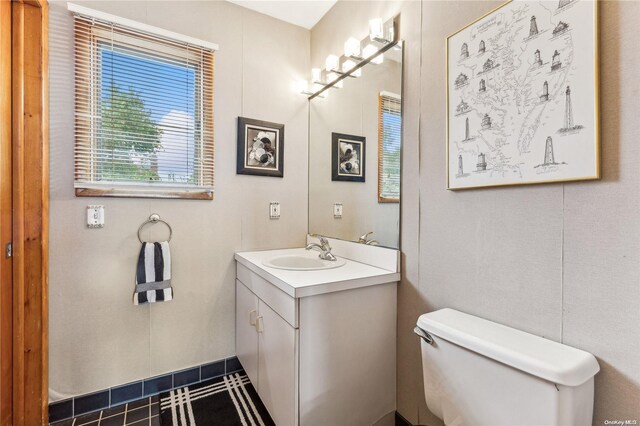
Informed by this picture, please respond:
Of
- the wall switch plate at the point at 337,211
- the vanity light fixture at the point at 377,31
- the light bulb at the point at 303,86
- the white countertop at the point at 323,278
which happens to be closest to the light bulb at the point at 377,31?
the vanity light fixture at the point at 377,31

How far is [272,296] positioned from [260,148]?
1083 millimetres

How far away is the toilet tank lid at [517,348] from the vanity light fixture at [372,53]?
4.40 feet

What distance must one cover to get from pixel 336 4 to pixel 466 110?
137cm

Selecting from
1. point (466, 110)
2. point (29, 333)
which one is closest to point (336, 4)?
point (466, 110)

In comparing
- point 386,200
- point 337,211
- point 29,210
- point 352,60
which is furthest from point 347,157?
point 29,210

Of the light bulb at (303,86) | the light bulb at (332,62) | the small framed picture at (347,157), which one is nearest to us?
the small framed picture at (347,157)

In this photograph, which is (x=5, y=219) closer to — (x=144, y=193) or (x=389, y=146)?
(x=144, y=193)

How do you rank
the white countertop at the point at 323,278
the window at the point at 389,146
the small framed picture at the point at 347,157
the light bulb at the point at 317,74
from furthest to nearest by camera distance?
1. the light bulb at the point at 317,74
2. the small framed picture at the point at 347,157
3. the window at the point at 389,146
4. the white countertop at the point at 323,278

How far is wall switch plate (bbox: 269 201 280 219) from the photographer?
84.8 inches

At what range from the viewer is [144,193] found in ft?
5.71

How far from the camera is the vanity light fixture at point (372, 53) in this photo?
165 cm

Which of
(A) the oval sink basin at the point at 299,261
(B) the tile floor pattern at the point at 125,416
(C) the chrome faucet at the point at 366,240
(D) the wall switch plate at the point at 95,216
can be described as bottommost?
(B) the tile floor pattern at the point at 125,416

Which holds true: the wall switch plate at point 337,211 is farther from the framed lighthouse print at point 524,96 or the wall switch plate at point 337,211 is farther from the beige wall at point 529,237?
the framed lighthouse print at point 524,96

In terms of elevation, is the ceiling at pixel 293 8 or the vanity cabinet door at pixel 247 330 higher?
the ceiling at pixel 293 8
